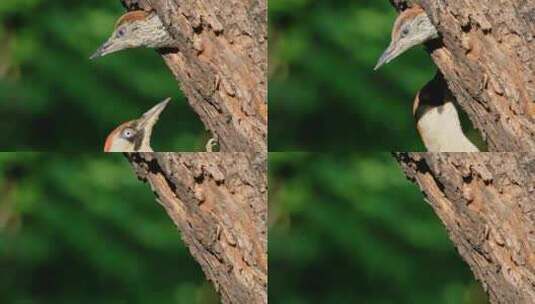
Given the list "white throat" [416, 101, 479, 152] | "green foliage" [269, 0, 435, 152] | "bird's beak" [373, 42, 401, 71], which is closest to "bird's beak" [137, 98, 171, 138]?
"green foliage" [269, 0, 435, 152]

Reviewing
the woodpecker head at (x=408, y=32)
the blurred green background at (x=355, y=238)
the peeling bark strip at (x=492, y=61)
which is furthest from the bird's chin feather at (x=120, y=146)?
the peeling bark strip at (x=492, y=61)

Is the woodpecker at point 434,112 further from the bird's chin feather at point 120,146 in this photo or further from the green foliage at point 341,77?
the bird's chin feather at point 120,146

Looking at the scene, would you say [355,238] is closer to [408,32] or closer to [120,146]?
[408,32]

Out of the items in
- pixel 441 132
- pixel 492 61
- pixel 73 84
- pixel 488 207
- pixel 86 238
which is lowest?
pixel 488 207

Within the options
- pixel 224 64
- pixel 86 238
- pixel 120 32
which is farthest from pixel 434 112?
pixel 86 238

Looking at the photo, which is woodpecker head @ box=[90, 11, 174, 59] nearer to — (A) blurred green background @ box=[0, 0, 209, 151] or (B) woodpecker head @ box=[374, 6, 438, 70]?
(A) blurred green background @ box=[0, 0, 209, 151]
